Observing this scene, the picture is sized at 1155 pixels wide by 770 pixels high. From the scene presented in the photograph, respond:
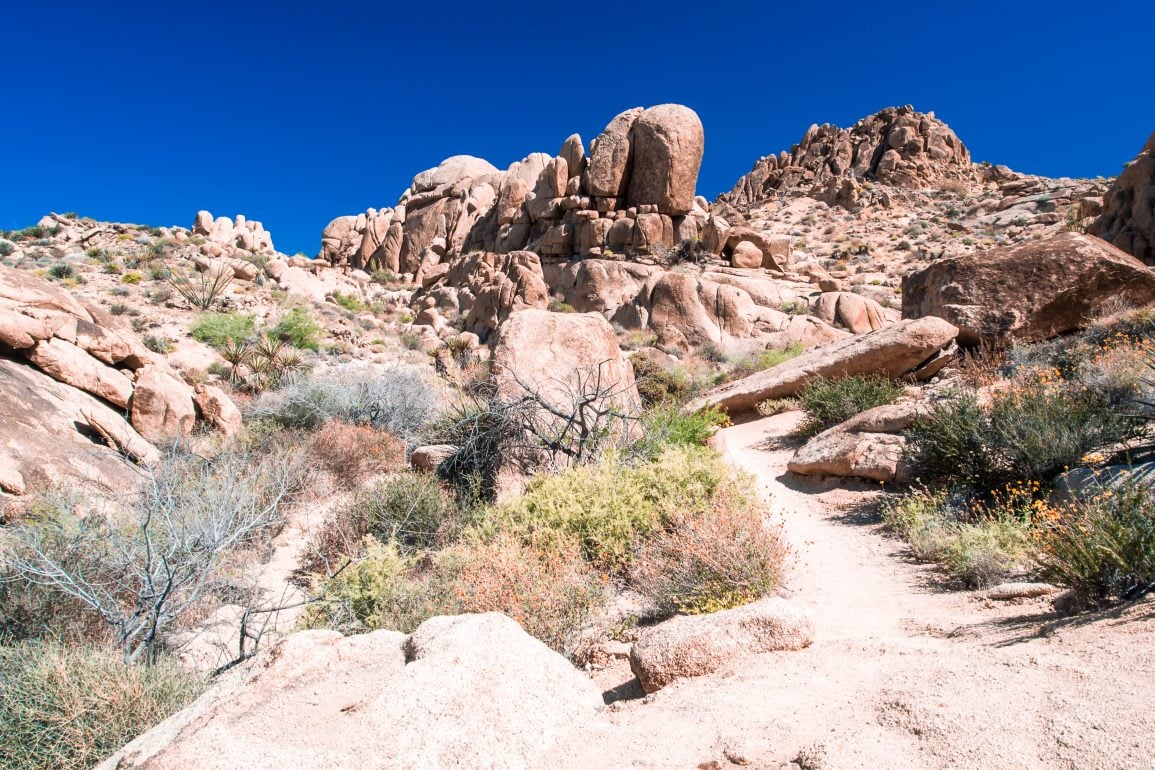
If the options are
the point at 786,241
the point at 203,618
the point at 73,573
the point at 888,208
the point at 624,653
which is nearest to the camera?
the point at 624,653

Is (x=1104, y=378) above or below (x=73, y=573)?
above

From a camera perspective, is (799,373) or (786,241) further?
(786,241)

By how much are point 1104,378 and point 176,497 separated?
10796mm

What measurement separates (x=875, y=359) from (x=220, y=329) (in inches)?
629

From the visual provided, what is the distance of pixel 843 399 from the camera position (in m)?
9.88

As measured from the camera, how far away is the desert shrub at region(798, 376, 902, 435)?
9812mm

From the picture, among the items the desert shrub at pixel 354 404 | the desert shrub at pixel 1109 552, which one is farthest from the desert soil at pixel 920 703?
the desert shrub at pixel 354 404

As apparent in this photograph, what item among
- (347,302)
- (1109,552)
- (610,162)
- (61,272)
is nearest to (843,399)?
(1109,552)

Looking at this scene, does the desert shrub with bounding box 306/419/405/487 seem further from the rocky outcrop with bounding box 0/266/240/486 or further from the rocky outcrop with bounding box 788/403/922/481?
the rocky outcrop with bounding box 788/403/922/481

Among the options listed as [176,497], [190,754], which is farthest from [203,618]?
[190,754]

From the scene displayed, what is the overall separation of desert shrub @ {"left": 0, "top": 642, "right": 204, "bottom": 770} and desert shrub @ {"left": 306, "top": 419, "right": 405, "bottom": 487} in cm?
520

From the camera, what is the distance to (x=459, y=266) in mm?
28594

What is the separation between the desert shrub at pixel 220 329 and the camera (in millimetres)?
15727

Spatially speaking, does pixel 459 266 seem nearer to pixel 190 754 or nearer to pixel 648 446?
pixel 648 446
